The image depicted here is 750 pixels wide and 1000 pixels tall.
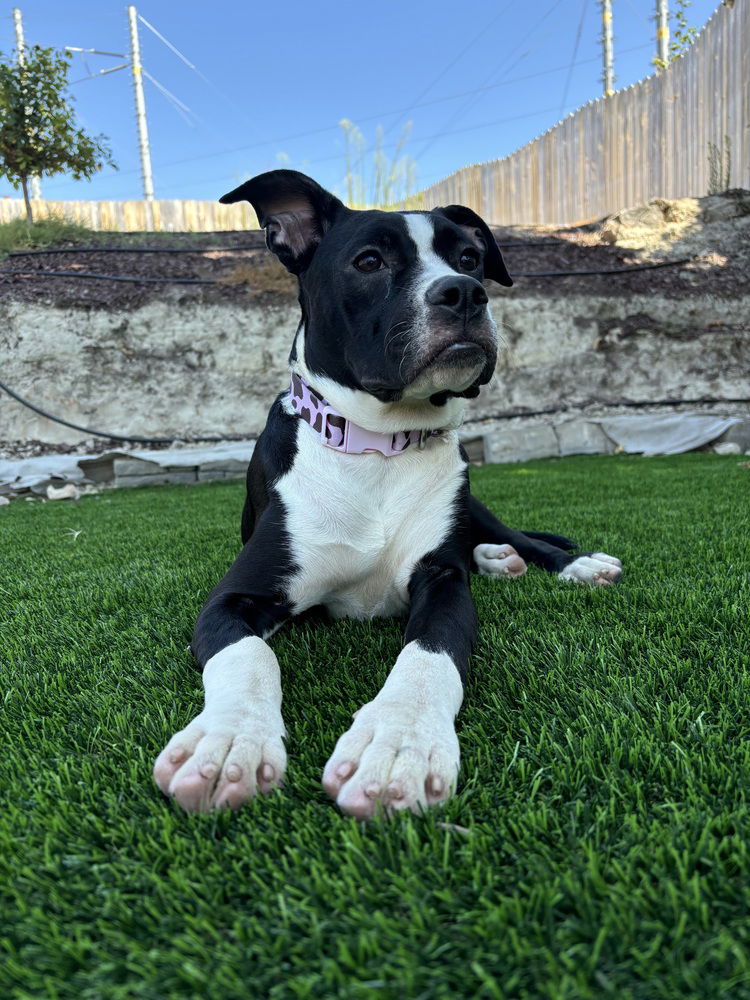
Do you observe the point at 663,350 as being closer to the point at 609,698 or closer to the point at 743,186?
the point at 743,186

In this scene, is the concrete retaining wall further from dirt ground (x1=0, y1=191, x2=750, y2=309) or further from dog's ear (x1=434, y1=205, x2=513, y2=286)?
dog's ear (x1=434, y1=205, x2=513, y2=286)

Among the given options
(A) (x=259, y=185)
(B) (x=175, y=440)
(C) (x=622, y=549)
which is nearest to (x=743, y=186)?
(B) (x=175, y=440)

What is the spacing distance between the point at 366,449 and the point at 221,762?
122 cm

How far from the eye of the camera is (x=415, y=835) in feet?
3.28

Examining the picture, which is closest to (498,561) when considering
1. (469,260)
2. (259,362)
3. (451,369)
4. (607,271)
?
(451,369)

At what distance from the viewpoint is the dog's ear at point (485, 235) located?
286 cm

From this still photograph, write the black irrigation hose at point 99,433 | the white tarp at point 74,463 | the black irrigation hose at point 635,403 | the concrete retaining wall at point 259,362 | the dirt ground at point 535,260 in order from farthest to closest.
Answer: the black irrigation hose at point 635,403 → the dirt ground at point 535,260 → the concrete retaining wall at point 259,362 → the black irrigation hose at point 99,433 → the white tarp at point 74,463

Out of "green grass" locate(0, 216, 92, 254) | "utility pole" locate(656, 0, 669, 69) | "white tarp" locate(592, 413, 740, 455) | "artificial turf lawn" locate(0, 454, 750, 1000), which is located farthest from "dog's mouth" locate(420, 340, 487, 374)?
"utility pole" locate(656, 0, 669, 69)

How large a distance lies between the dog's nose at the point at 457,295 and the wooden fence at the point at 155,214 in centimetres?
1185

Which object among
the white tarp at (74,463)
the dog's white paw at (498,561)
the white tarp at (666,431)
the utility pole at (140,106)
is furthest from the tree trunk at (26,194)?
the utility pole at (140,106)

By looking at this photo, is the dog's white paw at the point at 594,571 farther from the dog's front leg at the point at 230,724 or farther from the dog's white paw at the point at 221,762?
the dog's white paw at the point at 221,762

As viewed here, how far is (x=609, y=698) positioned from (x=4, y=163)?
36.9 ft

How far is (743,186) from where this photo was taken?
10227mm

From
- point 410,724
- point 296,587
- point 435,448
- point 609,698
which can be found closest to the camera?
point 410,724
